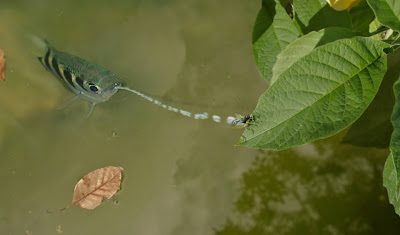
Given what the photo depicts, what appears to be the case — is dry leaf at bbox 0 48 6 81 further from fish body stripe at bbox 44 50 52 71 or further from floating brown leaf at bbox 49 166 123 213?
floating brown leaf at bbox 49 166 123 213

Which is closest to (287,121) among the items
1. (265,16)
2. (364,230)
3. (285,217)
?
(265,16)

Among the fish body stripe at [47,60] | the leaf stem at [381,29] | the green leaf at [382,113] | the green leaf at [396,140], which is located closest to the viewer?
the green leaf at [396,140]

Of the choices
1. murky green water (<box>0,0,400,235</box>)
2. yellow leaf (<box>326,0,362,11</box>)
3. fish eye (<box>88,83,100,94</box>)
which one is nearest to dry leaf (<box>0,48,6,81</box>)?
murky green water (<box>0,0,400,235</box>)

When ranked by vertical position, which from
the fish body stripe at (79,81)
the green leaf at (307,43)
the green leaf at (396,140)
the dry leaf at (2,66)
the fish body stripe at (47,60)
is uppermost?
the dry leaf at (2,66)

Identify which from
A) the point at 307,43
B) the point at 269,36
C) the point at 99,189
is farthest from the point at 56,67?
the point at 307,43

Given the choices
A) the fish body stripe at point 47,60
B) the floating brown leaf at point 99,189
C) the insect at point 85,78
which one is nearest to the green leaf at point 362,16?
the insect at point 85,78

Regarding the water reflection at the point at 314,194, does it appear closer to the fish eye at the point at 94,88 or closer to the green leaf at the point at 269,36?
the green leaf at the point at 269,36
